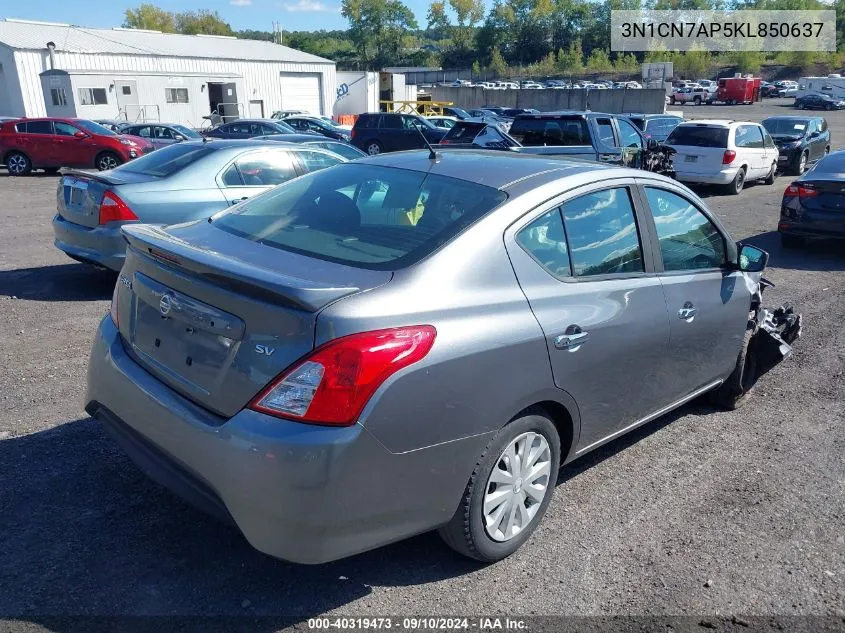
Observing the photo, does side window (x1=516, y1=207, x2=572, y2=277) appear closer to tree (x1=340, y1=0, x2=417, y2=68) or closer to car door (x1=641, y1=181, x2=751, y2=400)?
car door (x1=641, y1=181, x2=751, y2=400)

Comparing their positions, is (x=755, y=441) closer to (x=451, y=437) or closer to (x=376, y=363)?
(x=451, y=437)

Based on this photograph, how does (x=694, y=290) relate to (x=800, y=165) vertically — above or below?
above

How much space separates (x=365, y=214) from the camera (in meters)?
3.39

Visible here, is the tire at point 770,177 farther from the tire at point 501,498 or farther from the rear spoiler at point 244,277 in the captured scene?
the rear spoiler at point 244,277

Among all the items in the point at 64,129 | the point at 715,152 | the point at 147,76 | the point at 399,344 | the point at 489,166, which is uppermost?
the point at 147,76

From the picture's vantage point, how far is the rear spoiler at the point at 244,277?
8.11ft

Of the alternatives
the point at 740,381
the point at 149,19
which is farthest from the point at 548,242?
the point at 149,19

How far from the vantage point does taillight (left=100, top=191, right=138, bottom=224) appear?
21.4 ft

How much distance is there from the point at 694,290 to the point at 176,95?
3899 centimetres

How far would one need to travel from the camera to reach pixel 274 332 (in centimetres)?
247

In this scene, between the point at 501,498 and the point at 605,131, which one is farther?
the point at 605,131

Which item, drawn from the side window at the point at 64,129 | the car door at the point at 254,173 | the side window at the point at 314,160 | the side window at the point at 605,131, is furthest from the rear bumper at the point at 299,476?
the side window at the point at 64,129

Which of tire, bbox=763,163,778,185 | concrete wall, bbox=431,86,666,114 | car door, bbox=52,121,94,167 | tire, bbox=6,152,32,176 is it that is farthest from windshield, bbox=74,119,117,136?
concrete wall, bbox=431,86,666,114

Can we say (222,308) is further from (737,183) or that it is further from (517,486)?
(737,183)
